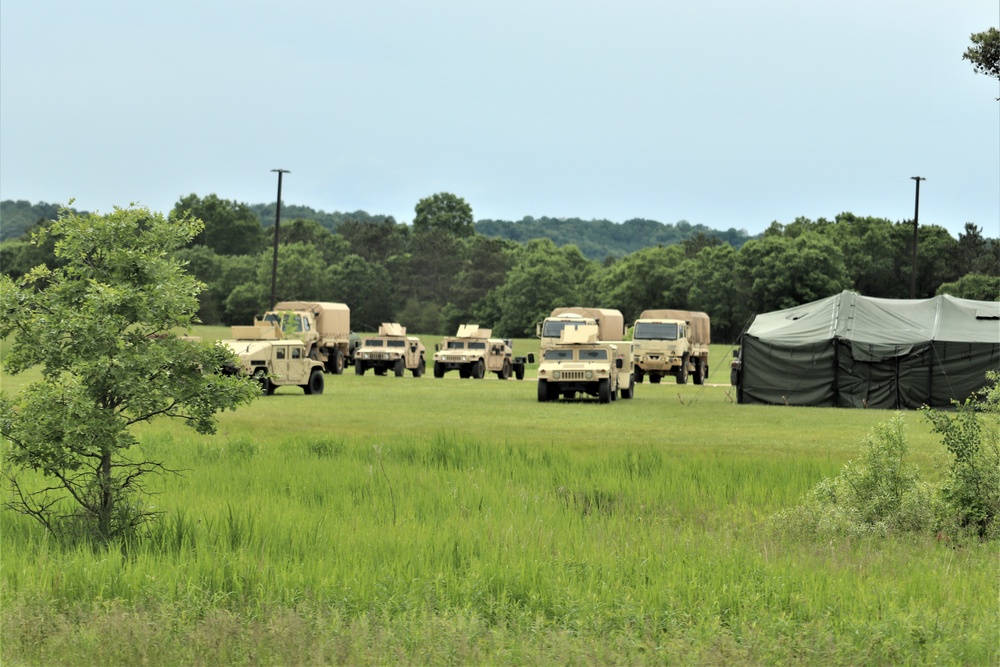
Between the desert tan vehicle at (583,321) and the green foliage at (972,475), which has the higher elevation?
the desert tan vehicle at (583,321)

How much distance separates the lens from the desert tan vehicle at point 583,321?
36.2m

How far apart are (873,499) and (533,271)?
87.8 m

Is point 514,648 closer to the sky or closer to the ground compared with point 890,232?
closer to the ground

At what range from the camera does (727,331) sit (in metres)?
97.5

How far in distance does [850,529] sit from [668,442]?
8388 mm

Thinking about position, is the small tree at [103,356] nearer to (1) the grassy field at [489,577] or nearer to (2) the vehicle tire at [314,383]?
(1) the grassy field at [489,577]

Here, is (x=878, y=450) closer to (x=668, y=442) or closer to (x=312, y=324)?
(x=668, y=442)

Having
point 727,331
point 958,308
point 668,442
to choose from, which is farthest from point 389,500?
point 727,331

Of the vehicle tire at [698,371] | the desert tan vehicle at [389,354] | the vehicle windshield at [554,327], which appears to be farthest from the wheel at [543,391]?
the vehicle tire at [698,371]

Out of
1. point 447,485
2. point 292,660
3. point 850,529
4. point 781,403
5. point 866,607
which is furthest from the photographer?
point 781,403

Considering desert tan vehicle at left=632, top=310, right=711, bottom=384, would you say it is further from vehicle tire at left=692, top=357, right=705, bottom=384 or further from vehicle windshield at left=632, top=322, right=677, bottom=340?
vehicle tire at left=692, top=357, right=705, bottom=384

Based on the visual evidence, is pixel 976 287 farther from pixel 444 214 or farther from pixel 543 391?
pixel 444 214

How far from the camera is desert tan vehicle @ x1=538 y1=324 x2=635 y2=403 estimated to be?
105ft

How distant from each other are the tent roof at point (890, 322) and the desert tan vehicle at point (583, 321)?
5968 millimetres
